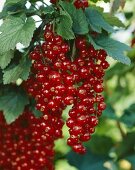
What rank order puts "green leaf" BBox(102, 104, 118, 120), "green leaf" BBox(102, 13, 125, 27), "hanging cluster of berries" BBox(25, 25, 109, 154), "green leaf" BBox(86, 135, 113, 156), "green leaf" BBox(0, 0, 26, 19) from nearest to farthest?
"hanging cluster of berries" BBox(25, 25, 109, 154)
"green leaf" BBox(0, 0, 26, 19)
"green leaf" BBox(102, 13, 125, 27)
"green leaf" BBox(102, 104, 118, 120)
"green leaf" BBox(86, 135, 113, 156)

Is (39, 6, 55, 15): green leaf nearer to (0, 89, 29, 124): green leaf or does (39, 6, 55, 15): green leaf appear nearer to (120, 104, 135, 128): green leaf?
(0, 89, 29, 124): green leaf

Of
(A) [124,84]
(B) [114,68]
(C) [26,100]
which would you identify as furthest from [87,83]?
(A) [124,84]

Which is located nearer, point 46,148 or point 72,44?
point 72,44

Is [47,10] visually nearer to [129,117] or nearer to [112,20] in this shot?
[112,20]

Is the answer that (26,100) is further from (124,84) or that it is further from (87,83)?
(124,84)

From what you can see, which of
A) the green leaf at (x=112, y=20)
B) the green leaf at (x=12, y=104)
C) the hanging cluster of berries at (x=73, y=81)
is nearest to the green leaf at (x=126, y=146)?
the green leaf at (x=12, y=104)

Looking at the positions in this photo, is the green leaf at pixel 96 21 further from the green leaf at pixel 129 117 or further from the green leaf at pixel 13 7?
the green leaf at pixel 129 117

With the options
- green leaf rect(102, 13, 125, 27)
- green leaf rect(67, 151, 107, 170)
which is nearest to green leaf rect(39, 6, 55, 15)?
green leaf rect(102, 13, 125, 27)
